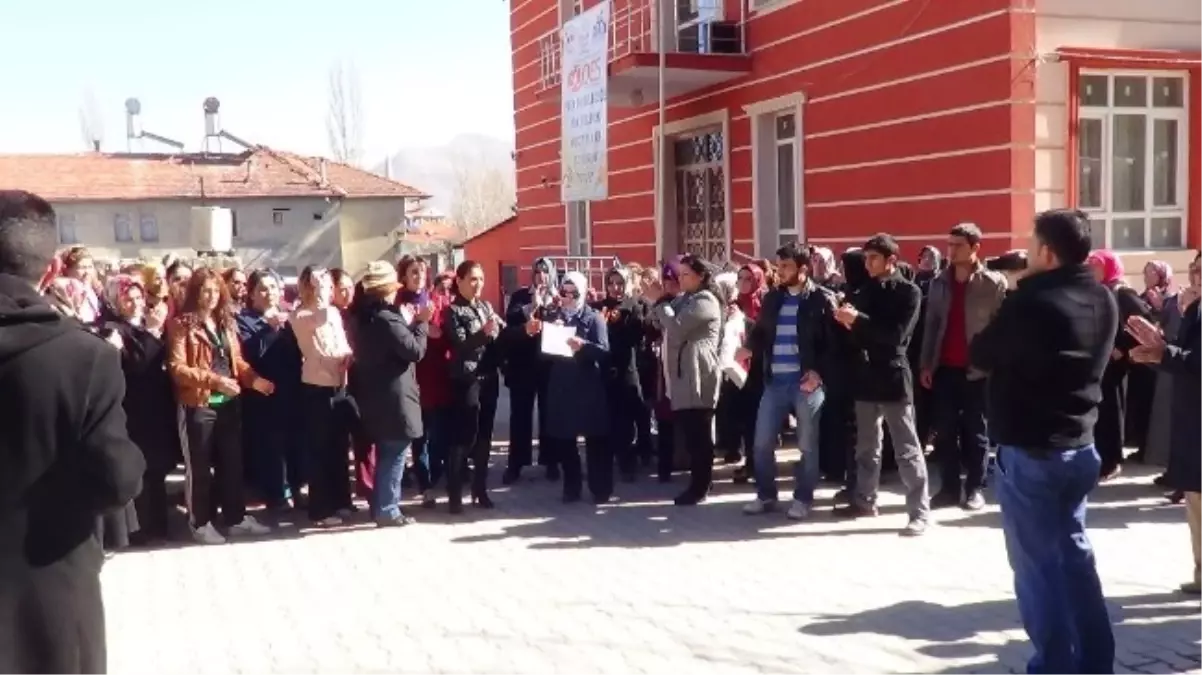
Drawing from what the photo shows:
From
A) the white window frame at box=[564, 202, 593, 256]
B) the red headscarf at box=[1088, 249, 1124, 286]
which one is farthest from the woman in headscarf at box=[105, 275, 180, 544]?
the white window frame at box=[564, 202, 593, 256]

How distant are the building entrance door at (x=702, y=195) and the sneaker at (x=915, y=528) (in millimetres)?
8936

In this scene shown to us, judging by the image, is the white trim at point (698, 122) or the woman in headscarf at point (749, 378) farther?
the white trim at point (698, 122)

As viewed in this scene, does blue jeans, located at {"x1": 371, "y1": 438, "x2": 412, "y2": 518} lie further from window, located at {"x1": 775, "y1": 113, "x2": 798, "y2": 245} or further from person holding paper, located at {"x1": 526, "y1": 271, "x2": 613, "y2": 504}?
window, located at {"x1": 775, "y1": 113, "x2": 798, "y2": 245}

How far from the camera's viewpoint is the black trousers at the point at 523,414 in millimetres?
9445

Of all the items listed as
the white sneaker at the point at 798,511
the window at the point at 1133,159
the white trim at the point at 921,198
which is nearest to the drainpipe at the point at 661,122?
the white trim at the point at 921,198

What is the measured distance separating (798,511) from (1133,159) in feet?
20.8

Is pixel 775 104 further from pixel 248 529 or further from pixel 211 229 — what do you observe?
pixel 211 229

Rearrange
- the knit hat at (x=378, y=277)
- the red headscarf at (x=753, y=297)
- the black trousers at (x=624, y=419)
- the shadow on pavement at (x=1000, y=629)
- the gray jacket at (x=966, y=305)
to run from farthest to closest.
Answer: the red headscarf at (x=753, y=297) < the black trousers at (x=624, y=419) < the knit hat at (x=378, y=277) < the gray jacket at (x=966, y=305) < the shadow on pavement at (x=1000, y=629)

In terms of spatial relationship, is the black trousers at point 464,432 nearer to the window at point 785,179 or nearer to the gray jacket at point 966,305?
the gray jacket at point 966,305

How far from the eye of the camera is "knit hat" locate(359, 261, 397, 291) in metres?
7.73

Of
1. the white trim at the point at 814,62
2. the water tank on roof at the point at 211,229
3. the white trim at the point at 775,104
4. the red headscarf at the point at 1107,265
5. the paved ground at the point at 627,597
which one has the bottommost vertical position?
the paved ground at the point at 627,597

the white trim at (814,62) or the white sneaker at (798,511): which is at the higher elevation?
the white trim at (814,62)

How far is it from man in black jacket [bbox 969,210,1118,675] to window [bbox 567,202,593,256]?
54.3 ft

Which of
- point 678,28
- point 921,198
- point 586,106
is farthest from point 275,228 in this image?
point 921,198
